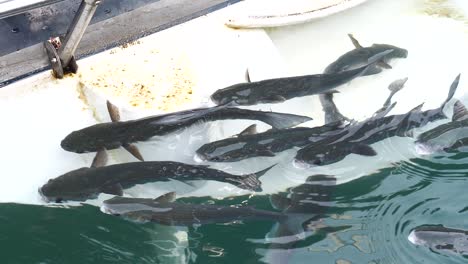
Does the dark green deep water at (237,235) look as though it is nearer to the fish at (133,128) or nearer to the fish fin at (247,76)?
the fish at (133,128)

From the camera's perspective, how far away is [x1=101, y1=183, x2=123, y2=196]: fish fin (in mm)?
3826

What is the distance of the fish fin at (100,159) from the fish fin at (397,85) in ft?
7.21

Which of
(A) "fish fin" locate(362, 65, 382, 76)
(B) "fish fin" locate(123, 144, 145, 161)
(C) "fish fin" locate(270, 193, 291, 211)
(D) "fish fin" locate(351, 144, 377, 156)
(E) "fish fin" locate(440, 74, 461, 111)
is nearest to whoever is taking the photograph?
(C) "fish fin" locate(270, 193, 291, 211)

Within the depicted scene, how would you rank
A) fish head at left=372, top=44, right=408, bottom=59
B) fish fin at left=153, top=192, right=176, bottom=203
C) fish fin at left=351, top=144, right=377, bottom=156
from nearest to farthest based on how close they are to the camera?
fish fin at left=153, top=192, right=176, bottom=203, fish fin at left=351, top=144, right=377, bottom=156, fish head at left=372, top=44, right=408, bottom=59

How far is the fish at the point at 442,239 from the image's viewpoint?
12.2ft

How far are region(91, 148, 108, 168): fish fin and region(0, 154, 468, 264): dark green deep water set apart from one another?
0.83 feet

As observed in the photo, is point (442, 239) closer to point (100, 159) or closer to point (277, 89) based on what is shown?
point (277, 89)

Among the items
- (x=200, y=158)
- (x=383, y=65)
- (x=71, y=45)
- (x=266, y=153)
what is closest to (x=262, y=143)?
(x=266, y=153)

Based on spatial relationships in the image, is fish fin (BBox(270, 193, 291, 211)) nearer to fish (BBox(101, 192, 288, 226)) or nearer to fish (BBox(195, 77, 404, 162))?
fish (BBox(101, 192, 288, 226))

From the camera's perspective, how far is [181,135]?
4.15m

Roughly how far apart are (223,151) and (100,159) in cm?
75

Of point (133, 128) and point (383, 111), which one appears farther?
point (383, 111)

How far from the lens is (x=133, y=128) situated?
4.05 metres

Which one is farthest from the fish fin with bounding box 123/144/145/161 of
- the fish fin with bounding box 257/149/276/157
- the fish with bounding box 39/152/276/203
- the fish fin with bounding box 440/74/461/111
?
the fish fin with bounding box 440/74/461/111
